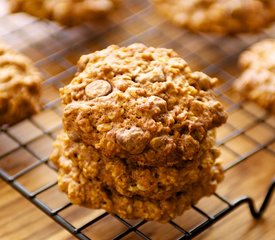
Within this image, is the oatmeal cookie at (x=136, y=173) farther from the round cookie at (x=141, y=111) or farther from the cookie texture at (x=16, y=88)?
the cookie texture at (x=16, y=88)

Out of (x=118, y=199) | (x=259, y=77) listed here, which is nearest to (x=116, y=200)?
(x=118, y=199)

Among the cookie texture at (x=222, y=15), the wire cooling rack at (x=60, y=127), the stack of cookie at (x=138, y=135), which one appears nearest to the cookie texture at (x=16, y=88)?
the wire cooling rack at (x=60, y=127)

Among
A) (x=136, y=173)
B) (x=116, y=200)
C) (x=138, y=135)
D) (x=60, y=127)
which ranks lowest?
(x=60, y=127)

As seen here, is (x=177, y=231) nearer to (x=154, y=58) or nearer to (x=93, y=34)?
(x=154, y=58)

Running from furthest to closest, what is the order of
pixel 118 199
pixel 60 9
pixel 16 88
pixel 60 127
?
pixel 60 9 → pixel 60 127 → pixel 16 88 → pixel 118 199

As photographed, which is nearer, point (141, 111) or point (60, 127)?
point (141, 111)

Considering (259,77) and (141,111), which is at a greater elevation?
(141,111)

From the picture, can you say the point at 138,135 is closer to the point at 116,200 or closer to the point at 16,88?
the point at 116,200

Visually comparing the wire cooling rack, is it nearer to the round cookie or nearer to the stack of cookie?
the stack of cookie
